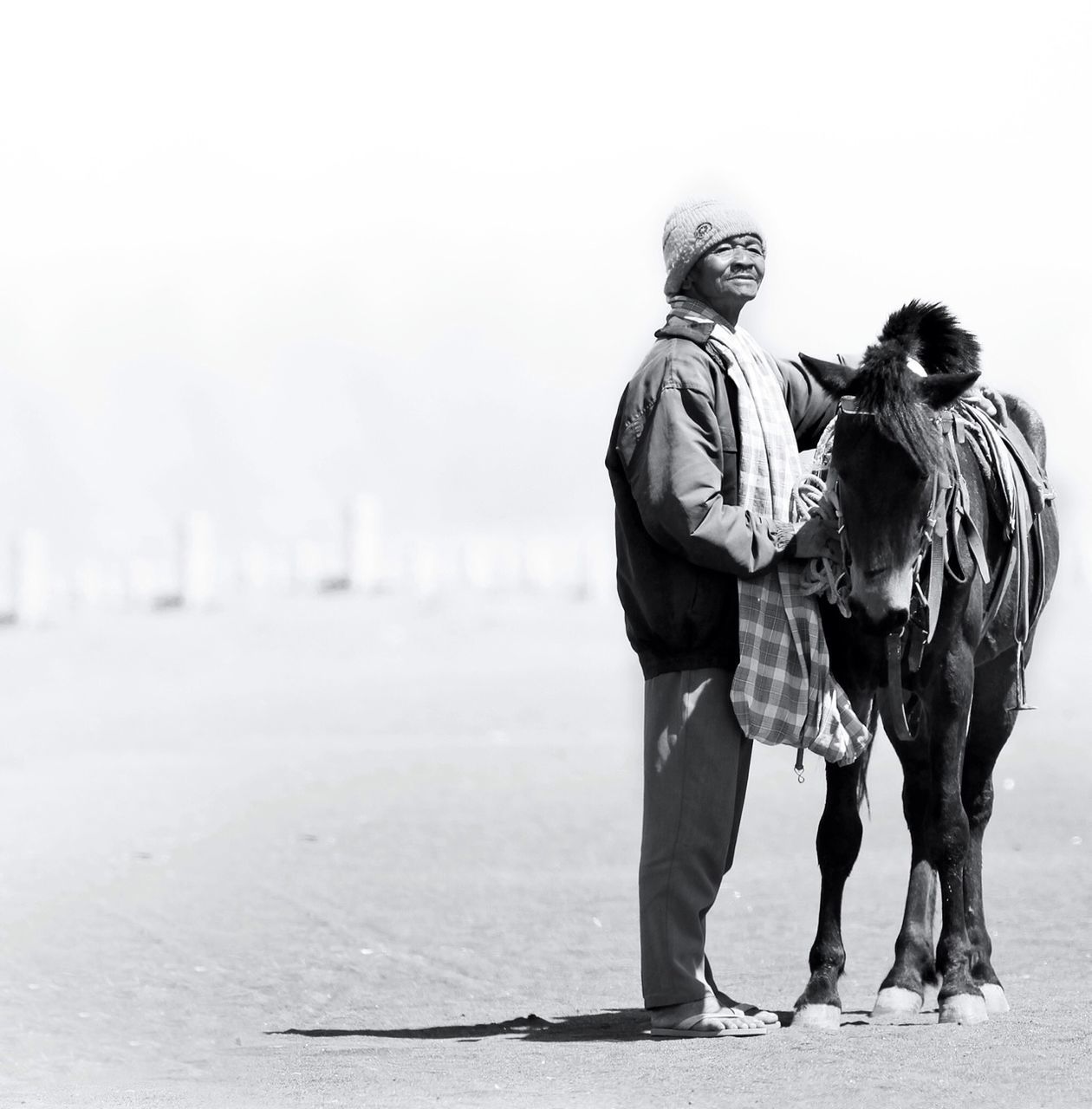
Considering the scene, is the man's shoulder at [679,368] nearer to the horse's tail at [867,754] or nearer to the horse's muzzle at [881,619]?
the horse's muzzle at [881,619]

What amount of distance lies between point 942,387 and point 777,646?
861mm

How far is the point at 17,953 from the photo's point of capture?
8539mm

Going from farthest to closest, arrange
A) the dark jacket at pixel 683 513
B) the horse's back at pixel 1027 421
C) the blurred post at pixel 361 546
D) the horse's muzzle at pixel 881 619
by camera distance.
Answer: the blurred post at pixel 361 546 → the horse's back at pixel 1027 421 → the dark jacket at pixel 683 513 → the horse's muzzle at pixel 881 619

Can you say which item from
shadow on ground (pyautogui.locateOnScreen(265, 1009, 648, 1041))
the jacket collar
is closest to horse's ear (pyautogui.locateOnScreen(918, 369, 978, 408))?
the jacket collar

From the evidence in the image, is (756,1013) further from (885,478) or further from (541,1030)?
(885,478)

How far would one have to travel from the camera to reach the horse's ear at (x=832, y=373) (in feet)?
20.1

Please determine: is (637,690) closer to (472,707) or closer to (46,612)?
(472,707)

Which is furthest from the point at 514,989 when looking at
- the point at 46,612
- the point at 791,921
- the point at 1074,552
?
the point at 1074,552

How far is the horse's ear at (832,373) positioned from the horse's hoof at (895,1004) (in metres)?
1.85

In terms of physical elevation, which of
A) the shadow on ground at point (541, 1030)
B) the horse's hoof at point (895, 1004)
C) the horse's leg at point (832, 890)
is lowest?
the shadow on ground at point (541, 1030)

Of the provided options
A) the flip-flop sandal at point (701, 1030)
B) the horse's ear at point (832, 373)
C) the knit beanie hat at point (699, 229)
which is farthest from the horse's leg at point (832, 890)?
the knit beanie hat at point (699, 229)

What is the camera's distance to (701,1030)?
6.24 meters

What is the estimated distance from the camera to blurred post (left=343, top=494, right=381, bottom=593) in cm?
2833

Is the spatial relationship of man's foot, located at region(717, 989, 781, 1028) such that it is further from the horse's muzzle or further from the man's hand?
the man's hand
